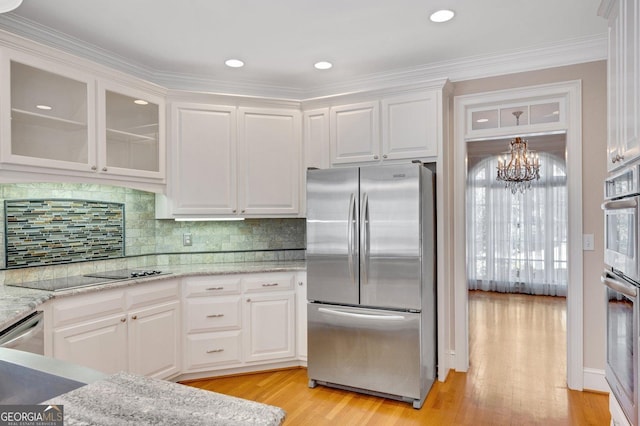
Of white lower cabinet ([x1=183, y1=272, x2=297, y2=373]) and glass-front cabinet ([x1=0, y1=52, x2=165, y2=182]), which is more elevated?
glass-front cabinet ([x1=0, y1=52, x2=165, y2=182])

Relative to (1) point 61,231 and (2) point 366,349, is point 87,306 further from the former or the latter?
(2) point 366,349

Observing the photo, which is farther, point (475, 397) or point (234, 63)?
point (234, 63)

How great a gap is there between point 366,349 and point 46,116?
260cm

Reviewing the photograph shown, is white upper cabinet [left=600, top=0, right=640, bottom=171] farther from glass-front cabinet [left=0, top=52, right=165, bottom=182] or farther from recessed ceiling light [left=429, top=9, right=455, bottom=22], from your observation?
glass-front cabinet [left=0, top=52, right=165, bottom=182]

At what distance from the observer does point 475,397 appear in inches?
115

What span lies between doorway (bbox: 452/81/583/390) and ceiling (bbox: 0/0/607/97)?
26 cm

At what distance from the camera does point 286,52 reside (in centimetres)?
321

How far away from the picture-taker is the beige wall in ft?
9.80

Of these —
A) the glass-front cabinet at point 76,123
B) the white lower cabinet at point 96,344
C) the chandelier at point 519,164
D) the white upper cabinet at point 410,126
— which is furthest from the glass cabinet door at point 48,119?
the chandelier at point 519,164

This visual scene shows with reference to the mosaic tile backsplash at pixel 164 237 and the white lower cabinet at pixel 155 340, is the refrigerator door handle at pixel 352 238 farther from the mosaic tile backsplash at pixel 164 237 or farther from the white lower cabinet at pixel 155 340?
the white lower cabinet at pixel 155 340

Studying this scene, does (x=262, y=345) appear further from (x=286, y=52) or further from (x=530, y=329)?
(x=530, y=329)

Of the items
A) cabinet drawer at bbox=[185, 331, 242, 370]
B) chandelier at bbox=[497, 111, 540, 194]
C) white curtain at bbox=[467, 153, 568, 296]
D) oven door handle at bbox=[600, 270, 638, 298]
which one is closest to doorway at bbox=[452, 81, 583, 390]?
oven door handle at bbox=[600, 270, 638, 298]

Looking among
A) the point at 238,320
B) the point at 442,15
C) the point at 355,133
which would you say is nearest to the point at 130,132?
the point at 238,320

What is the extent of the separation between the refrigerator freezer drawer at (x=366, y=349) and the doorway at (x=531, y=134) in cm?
78
